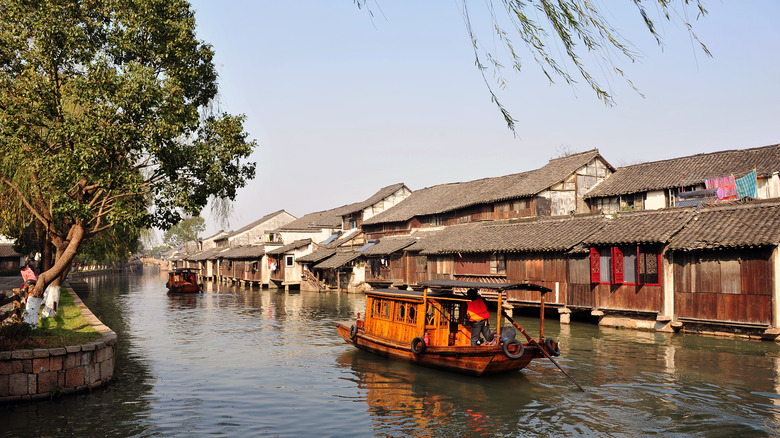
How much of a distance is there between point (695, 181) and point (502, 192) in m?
11.8

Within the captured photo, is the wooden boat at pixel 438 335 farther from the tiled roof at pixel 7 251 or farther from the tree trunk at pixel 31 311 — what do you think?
the tiled roof at pixel 7 251

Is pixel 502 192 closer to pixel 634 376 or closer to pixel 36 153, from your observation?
pixel 634 376

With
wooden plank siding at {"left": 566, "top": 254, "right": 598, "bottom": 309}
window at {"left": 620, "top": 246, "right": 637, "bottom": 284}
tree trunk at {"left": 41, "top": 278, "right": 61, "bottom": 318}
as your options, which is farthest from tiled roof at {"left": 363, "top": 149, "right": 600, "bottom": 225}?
tree trunk at {"left": 41, "top": 278, "right": 61, "bottom": 318}

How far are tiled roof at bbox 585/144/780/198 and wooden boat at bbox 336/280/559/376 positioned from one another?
20.8 metres

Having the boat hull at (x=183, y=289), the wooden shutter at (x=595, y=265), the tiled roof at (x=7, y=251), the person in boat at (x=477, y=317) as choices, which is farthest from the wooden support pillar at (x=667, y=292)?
the tiled roof at (x=7, y=251)

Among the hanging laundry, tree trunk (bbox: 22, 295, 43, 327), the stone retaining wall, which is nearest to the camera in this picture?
the stone retaining wall

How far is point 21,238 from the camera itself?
119ft

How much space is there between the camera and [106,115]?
14.7 meters

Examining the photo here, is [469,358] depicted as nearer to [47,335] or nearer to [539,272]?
[47,335]

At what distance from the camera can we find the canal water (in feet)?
35.0

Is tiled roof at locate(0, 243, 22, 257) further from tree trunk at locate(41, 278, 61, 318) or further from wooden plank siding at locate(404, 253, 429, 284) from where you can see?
tree trunk at locate(41, 278, 61, 318)

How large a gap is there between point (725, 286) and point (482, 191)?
22931mm

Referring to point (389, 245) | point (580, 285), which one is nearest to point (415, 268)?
point (389, 245)

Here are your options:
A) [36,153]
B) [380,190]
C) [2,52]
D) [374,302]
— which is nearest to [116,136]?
[36,153]
